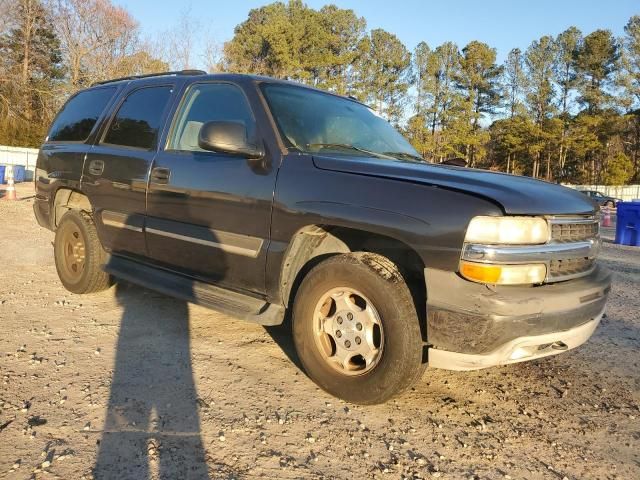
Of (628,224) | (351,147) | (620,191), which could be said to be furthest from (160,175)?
(620,191)

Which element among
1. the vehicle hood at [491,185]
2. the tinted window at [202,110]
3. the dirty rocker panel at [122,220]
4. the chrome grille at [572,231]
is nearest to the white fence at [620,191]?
the chrome grille at [572,231]

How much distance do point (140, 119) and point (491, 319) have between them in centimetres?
331

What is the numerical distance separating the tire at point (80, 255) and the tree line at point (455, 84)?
90.9ft

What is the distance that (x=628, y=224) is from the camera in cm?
1192

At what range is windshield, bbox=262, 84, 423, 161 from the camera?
3.41m

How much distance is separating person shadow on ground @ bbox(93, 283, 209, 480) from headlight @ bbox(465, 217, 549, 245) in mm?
1657

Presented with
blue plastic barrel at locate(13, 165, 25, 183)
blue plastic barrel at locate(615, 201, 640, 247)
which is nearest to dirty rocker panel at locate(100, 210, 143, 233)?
blue plastic barrel at locate(615, 201, 640, 247)

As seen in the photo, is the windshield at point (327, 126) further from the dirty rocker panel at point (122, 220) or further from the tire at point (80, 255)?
the tire at point (80, 255)

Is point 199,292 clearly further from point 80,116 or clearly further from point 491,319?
point 80,116

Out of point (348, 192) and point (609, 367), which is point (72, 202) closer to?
point (348, 192)

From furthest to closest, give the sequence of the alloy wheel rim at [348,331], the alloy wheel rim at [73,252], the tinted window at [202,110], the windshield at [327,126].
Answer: the alloy wheel rim at [73,252] → the tinted window at [202,110] → the windshield at [327,126] → the alloy wheel rim at [348,331]

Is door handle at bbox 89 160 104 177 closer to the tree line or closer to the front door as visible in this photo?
the front door

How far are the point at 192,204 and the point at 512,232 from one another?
216 cm

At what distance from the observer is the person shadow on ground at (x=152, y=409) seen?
226cm
